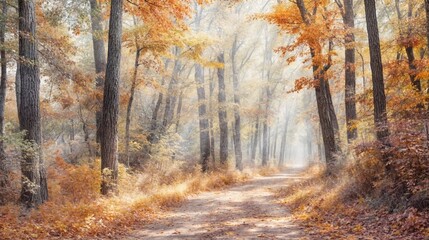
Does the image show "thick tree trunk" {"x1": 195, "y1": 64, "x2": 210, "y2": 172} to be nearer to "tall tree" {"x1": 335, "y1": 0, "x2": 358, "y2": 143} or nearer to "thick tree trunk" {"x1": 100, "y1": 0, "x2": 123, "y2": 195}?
"tall tree" {"x1": 335, "y1": 0, "x2": 358, "y2": 143}

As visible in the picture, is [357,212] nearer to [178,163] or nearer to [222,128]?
[178,163]

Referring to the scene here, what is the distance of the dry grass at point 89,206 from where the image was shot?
7.80 m

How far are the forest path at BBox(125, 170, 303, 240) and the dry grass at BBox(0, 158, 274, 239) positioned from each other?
641 millimetres

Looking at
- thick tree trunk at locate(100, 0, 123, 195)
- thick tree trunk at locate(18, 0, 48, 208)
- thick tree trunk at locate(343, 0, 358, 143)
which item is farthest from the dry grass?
thick tree trunk at locate(343, 0, 358, 143)

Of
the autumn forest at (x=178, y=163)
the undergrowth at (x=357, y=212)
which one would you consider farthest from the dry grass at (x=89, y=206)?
the undergrowth at (x=357, y=212)

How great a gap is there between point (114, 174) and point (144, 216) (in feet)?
6.30

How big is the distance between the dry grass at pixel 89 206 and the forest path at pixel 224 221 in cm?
64

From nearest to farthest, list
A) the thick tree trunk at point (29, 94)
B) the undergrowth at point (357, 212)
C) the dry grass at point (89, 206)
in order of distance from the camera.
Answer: the undergrowth at point (357, 212) → the dry grass at point (89, 206) → the thick tree trunk at point (29, 94)

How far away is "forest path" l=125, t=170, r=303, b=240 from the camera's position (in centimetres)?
848

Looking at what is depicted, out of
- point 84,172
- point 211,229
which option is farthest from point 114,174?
point 211,229

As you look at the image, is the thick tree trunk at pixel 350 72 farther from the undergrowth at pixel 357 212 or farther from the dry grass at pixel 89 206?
the dry grass at pixel 89 206

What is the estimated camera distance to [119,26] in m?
11.8

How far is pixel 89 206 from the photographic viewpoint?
943 centimetres

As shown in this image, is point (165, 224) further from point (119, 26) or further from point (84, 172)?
point (119, 26)
